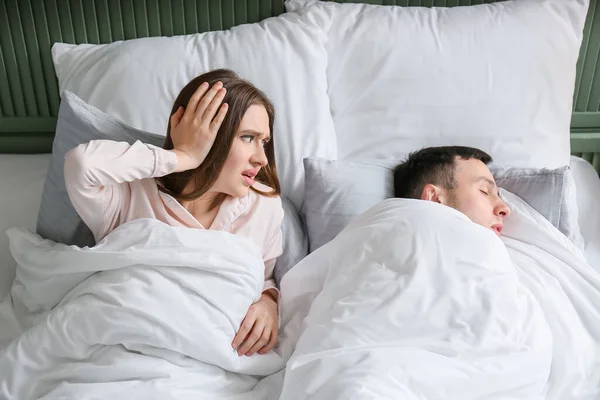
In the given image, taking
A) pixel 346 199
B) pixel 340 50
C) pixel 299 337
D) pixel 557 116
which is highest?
pixel 340 50

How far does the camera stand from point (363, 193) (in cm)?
135

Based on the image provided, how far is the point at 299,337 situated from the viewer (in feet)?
3.59

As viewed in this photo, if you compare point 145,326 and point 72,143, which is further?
point 72,143

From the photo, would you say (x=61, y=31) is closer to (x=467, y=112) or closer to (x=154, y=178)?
(x=154, y=178)

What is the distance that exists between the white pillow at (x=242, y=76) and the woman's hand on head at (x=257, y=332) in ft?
1.15

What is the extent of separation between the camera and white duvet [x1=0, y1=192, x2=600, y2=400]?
961 mm

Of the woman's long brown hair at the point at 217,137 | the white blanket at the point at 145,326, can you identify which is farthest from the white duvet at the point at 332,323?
the woman's long brown hair at the point at 217,137

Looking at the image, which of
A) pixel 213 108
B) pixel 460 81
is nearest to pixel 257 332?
pixel 213 108

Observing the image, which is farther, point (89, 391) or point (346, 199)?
point (346, 199)

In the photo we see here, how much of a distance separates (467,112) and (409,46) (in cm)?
20

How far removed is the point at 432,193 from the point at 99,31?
91cm

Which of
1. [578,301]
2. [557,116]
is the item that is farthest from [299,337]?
[557,116]

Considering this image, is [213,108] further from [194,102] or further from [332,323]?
[332,323]

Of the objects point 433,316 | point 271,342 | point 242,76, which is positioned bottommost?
point 271,342
